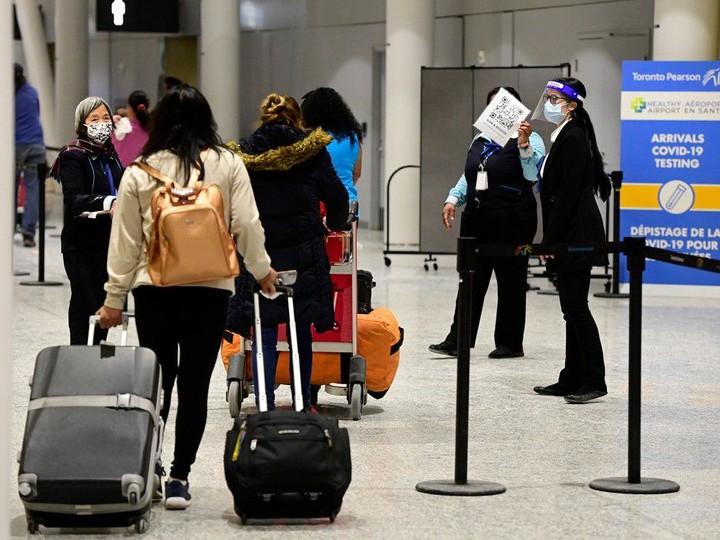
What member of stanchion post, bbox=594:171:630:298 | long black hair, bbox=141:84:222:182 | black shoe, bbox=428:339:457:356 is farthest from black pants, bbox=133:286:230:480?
stanchion post, bbox=594:171:630:298

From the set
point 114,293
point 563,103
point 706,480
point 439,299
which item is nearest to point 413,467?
point 706,480

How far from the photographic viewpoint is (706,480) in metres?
5.10

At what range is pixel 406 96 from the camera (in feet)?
48.9

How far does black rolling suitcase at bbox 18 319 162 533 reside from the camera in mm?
4043

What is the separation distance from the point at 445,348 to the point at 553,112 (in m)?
1.95

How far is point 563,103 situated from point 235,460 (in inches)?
126

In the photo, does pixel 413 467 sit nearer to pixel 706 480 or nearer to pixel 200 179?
pixel 706 480

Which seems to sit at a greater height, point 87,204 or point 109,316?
point 87,204

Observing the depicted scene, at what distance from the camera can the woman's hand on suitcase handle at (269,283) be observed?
4559mm

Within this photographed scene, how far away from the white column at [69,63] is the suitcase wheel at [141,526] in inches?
736

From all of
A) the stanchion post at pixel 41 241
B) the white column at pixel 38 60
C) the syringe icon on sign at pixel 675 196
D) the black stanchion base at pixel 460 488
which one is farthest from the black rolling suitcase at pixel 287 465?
the white column at pixel 38 60

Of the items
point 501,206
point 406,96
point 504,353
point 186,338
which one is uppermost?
point 406,96

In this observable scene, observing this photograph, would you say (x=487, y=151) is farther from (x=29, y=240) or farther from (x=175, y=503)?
(x=29, y=240)

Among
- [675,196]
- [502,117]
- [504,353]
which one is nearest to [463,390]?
[502,117]
